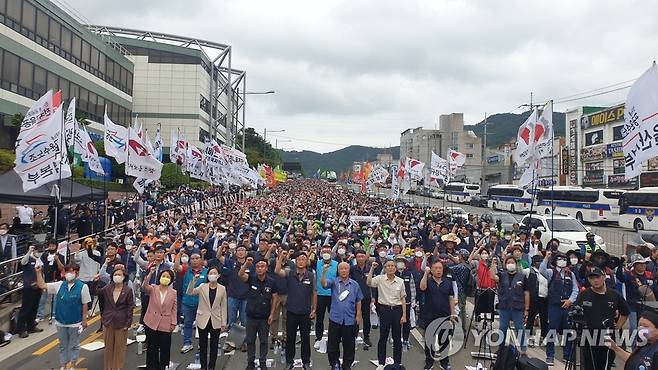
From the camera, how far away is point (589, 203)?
107ft

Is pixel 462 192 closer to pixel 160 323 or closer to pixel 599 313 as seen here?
pixel 599 313

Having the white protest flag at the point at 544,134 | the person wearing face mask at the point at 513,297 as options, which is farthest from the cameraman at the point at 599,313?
the white protest flag at the point at 544,134

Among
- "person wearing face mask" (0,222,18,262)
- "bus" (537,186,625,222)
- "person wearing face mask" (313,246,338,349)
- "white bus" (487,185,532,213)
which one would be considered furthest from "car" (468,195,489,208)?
"person wearing face mask" (0,222,18,262)

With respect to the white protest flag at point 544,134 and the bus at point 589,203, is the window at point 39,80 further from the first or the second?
the bus at point 589,203

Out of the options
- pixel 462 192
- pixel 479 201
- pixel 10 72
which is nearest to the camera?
pixel 10 72

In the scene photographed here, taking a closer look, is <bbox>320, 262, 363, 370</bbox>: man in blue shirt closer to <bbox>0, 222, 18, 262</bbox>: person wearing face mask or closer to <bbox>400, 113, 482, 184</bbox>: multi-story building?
<bbox>0, 222, 18, 262</bbox>: person wearing face mask

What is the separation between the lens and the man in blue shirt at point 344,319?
6859mm

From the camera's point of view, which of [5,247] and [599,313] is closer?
[599,313]

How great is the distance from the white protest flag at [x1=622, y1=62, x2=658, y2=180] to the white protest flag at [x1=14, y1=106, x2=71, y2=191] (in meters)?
10.9

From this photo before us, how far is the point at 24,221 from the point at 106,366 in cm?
1355

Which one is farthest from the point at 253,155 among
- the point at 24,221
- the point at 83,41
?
the point at 24,221

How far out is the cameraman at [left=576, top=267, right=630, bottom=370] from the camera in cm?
600

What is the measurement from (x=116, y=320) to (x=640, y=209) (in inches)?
1145

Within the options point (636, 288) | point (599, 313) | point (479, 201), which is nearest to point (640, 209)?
point (636, 288)
